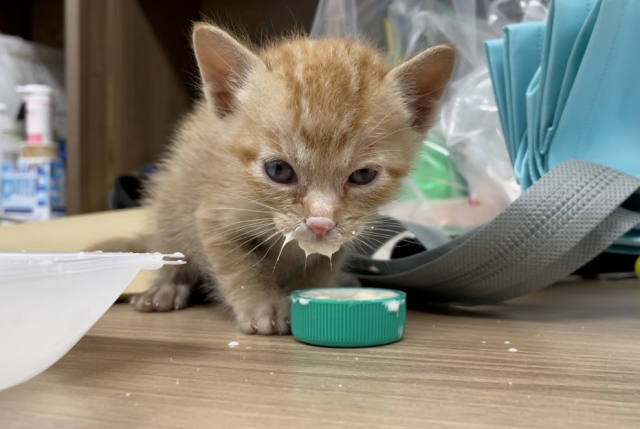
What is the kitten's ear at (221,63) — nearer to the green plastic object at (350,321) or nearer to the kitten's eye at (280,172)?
the kitten's eye at (280,172)

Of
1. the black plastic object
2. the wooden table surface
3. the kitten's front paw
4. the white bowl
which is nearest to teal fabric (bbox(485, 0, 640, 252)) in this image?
the wooden table surface

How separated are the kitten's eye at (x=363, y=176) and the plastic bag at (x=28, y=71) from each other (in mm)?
2202

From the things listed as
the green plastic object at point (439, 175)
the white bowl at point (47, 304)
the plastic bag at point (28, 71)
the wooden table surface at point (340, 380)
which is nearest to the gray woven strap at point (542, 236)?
the wooden table surface at point (340, 380)

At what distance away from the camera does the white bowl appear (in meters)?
0.61

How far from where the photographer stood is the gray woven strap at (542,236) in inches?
43.0

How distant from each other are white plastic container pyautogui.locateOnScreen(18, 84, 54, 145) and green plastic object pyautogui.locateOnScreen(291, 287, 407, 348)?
212cm

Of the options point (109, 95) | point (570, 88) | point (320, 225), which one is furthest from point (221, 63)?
point (109, 95)

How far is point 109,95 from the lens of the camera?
2.55m

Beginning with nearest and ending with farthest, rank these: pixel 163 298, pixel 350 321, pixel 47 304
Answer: pixel 47 304 < pixel 350 321 < pixel 163 298

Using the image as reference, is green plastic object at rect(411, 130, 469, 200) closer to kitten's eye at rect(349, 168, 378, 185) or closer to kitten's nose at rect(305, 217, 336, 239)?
kitten's eye at rect(349, 168, 378, 185)

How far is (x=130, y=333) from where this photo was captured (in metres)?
0.99

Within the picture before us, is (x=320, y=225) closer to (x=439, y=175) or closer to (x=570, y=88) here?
(x=570, y=88)

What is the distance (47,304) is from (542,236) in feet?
2.79

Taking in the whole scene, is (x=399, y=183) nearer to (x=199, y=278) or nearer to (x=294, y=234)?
(x=294, y=234)
